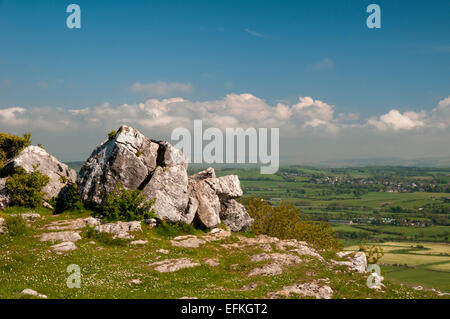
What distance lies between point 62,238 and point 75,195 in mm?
12737

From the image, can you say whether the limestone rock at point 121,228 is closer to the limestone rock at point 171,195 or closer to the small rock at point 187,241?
the limestone rock at point 171,195

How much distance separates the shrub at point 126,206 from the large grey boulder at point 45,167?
10.7 metres

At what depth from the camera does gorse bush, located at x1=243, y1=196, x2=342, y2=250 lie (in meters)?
69.2

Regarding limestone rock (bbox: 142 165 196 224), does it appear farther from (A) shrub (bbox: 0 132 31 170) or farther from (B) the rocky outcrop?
(A) shrub (bbox: 0 132 31 170)

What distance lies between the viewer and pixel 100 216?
42.7 m

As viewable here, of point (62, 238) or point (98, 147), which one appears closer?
point (62, 238)

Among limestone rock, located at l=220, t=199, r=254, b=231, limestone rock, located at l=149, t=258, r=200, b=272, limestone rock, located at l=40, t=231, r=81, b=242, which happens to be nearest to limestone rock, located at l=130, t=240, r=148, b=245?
limestone rock, located at l=40, t=231, r=81, b=242

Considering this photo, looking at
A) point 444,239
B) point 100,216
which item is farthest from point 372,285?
point 444,239

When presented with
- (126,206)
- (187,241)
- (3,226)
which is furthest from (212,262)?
(3,226)

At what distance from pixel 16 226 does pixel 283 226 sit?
50.7m

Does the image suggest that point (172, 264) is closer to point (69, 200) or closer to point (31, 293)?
point (31, 293)

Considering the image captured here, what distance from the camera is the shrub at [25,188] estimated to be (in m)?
44.5

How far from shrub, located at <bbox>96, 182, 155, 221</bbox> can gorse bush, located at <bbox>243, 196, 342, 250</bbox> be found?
30.1 metres

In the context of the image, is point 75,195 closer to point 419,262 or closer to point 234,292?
point 234,292
